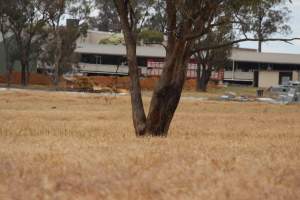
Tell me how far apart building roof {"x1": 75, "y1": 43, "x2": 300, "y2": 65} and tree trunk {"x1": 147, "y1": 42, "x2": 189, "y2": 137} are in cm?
7706

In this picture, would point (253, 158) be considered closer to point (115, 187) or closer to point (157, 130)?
point (115, 187)

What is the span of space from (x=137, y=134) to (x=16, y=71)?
2834 inches

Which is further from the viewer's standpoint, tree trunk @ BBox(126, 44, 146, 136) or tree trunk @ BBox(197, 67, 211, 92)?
tree trunk @ BBox(197, 67, 211, 92)

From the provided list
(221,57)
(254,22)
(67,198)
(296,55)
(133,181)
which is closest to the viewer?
(67,198)

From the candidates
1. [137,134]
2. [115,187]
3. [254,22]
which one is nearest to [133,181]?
[115,187]

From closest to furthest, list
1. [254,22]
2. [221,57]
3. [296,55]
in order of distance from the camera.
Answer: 1. [254,22]
2. [221,57]
3. [296,55]

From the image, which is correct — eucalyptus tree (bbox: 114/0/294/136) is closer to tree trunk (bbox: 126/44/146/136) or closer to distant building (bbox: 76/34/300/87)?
tree trunk (bbox: 126/44/146/136)

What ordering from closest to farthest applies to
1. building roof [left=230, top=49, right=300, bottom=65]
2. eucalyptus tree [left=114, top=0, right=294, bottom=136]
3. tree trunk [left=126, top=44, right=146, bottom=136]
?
eucalyptus tree [left=114, top=0, right=294, bottom=136] → tree trunk [left=126, top=44, right=146, bottom=136] → building roof [left=230, top=49, right=300, bottom=65]

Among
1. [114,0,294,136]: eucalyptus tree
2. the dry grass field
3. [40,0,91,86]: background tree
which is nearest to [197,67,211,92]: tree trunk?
[40,0,91,86]: background tree

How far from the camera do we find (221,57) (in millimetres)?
76438

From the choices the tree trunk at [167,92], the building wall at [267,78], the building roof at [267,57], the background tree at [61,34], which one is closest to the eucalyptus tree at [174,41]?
the tree trunk at [167,92]

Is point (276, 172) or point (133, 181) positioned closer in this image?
point (133, 181)

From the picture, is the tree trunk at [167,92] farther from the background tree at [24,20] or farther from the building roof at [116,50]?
the building roof at [116,50]

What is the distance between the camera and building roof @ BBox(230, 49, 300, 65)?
96.0 m
